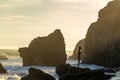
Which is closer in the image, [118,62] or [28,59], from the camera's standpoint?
[118,62]

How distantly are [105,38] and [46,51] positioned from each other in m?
23.4

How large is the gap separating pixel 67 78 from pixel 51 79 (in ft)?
8.91

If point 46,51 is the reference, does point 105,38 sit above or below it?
above

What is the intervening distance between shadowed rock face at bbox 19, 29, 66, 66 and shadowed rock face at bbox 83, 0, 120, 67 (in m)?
14.6

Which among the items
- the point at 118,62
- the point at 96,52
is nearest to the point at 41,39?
the point at 96,52

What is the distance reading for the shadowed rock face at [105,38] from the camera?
156 m

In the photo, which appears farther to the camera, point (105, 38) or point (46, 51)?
point (105, 38)

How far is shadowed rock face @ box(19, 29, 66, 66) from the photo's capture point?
170 metres

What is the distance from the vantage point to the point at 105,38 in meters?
177

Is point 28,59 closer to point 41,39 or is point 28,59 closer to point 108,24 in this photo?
point 41,39

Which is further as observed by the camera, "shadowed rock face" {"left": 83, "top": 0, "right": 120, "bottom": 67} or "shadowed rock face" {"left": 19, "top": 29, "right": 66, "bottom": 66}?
"shadowed rock face" {"left": 19, "top": 29, "right": 66, "bottom": 66}

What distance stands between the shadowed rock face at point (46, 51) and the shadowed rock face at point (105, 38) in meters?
14.6

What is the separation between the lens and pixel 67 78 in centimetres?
6594

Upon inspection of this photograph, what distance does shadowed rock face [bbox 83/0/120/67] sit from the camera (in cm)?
15612
